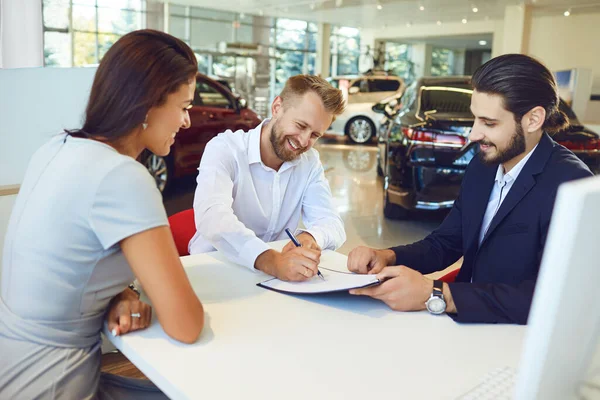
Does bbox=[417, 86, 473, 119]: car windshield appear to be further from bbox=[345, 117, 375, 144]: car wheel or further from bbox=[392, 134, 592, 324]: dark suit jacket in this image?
bbox=[345, 117, 375, 144]: car wheel

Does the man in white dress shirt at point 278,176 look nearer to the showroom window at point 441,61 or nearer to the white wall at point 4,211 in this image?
the white wall at point 4,211

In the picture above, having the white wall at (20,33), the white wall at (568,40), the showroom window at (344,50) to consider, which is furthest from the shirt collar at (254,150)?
the showroom window at (344,50)

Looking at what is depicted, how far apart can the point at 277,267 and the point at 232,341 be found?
1.50 feet

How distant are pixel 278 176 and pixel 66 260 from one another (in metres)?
1.15

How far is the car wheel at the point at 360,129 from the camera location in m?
12.4

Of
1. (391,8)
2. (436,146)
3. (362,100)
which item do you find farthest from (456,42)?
(436,146)

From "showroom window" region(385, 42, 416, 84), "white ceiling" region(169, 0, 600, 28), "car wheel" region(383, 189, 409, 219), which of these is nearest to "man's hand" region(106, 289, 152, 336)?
"car wheel" region(383, 189, 409, 219)

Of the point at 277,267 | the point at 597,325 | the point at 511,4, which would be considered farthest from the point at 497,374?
the point at 511,4

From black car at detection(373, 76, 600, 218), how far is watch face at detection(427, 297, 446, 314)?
3.24m

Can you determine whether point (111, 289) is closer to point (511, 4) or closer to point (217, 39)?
point (511, 4)

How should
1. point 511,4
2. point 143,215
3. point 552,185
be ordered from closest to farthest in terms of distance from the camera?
point 143,215, point 552,185, point 511,4

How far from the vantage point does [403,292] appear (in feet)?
4.46

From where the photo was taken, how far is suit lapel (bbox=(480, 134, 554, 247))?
1.60m

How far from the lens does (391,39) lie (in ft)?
68.2
